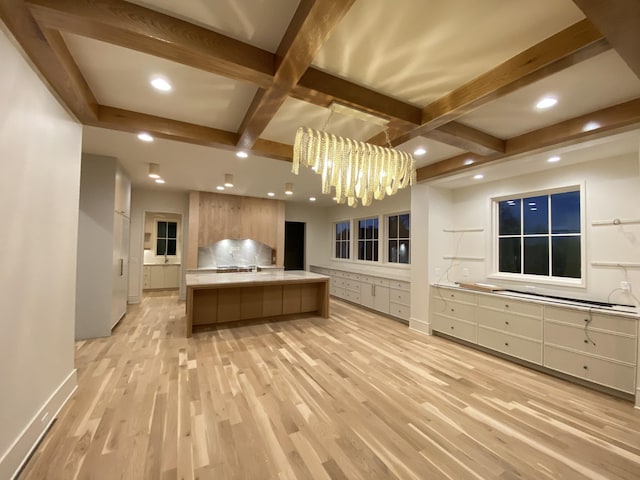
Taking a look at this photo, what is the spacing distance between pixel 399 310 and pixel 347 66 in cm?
411

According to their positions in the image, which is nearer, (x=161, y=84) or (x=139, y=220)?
(x=161, y=84)

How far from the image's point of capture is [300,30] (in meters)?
1.33

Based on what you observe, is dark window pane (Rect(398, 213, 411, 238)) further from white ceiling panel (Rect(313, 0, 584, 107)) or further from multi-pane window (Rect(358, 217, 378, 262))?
white ceiling panel (Rect(313, 0, 584, 107))

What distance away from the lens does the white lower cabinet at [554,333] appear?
2477mm

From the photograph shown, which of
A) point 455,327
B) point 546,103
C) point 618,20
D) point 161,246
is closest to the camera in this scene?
point 618,20

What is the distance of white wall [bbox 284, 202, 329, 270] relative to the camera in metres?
7.77

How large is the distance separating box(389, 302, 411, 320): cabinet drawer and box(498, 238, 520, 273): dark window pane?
1580 millimetres

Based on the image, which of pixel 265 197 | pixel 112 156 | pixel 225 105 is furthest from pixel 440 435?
pixel 265 197

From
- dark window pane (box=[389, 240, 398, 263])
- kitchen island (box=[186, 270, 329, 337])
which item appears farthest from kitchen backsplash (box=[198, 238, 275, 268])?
dark window pane (box=[389, 240, 398, 263])

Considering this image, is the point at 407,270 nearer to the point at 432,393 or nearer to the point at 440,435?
the point at 432,393

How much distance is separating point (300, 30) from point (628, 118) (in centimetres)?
262

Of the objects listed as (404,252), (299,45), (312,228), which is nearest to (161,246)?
(312,228)

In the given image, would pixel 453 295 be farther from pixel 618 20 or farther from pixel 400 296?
pixel 618 20

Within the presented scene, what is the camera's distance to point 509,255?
3922 mm
